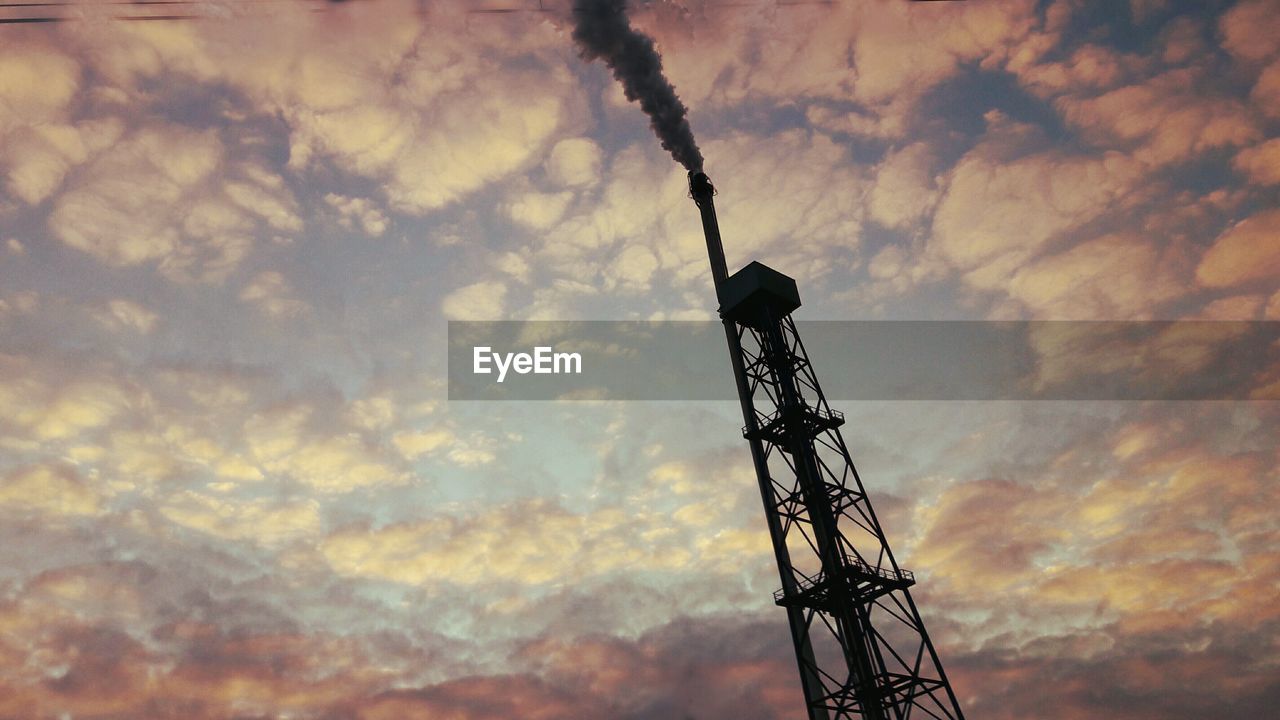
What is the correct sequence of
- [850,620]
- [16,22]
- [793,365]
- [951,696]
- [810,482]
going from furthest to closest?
[793,365] < [810,482] < [850,620] < [951,696] < [16,22]

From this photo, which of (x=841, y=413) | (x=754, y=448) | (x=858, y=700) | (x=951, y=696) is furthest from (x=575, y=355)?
(x=951, y=696)

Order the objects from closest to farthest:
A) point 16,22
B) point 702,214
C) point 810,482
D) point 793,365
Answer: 1. point 16,22
2. point 810,482
3. point 793,365
4. point 702,214

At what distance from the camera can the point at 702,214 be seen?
48.5 m

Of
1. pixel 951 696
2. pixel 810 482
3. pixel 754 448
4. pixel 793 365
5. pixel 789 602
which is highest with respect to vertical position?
pixel 793 365

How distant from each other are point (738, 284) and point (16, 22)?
107 feet

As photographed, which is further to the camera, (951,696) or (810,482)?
(810,482)

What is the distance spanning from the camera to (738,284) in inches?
1726

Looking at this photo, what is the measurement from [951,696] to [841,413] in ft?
46.5

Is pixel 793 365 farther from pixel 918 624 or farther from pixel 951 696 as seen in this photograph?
pixel 951 696

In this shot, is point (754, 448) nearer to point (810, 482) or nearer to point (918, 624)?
point (810, 482)

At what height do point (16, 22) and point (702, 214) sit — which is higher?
point (702, 214)

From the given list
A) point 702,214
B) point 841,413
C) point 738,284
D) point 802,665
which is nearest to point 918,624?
point 802,665

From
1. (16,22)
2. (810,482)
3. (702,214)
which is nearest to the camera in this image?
(16,22)

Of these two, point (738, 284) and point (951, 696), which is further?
point (738, 284)
